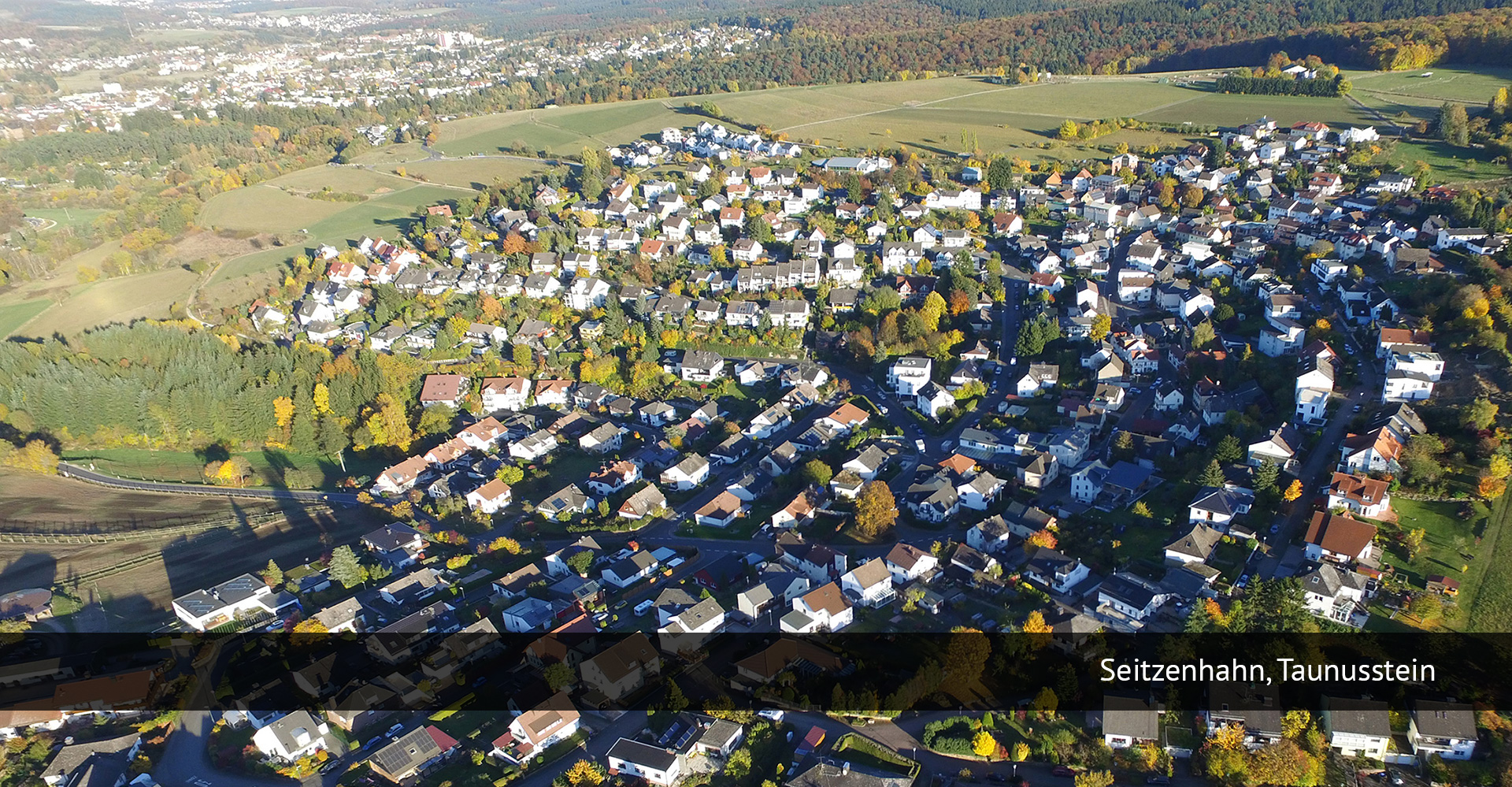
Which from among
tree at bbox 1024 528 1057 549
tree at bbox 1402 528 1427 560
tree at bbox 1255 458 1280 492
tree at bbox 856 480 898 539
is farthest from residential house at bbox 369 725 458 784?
tree at bbox 1402 528 1427 560

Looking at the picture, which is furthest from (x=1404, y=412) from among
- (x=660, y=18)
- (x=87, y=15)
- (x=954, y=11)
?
(x=87, y=15)

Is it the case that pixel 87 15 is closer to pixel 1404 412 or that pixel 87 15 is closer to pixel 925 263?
pixel 925 263

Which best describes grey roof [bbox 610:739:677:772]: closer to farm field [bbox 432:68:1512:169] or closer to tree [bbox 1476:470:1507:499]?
tree [bbox 1476:470:1507:499]

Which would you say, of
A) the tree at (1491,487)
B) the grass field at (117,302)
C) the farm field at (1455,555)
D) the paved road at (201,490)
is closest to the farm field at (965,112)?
the grass field at (117,302)

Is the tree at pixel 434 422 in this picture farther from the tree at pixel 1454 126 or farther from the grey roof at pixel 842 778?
the tree at pixel 1454 126

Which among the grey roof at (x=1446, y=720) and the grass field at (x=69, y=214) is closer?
the grey roof at (x=1446, y=720)

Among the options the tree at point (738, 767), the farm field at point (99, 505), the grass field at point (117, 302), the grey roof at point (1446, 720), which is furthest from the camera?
the grass field at point (117, 302)
